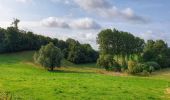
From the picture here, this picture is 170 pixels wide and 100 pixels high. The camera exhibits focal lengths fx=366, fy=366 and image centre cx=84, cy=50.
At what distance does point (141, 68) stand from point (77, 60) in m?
27.1

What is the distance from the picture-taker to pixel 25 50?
114125 mm

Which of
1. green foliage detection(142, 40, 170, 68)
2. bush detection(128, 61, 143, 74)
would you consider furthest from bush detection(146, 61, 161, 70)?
bush detection(128, 61, 143, 74)

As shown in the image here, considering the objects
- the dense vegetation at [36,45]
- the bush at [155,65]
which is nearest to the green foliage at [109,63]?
the bush at [155,65]

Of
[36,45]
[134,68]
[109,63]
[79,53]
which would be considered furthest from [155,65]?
[36,45]

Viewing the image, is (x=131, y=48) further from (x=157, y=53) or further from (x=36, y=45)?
(x=36, y=45)

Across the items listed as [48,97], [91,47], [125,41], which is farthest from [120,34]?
[48,97]

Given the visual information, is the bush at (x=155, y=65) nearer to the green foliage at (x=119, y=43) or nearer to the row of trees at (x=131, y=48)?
the row of trees at (x=131, y=48)

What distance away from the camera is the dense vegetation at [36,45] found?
357ft

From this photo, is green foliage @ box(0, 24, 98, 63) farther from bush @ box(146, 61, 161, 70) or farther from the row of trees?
bush @ box(146, 61, 161, 70)

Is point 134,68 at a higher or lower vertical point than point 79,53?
lower

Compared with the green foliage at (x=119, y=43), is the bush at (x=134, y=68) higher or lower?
lower

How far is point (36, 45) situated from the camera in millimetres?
115438

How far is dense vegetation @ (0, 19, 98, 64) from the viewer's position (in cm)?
10869

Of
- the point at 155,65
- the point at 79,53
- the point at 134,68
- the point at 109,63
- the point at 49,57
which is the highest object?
the point at 79,53
